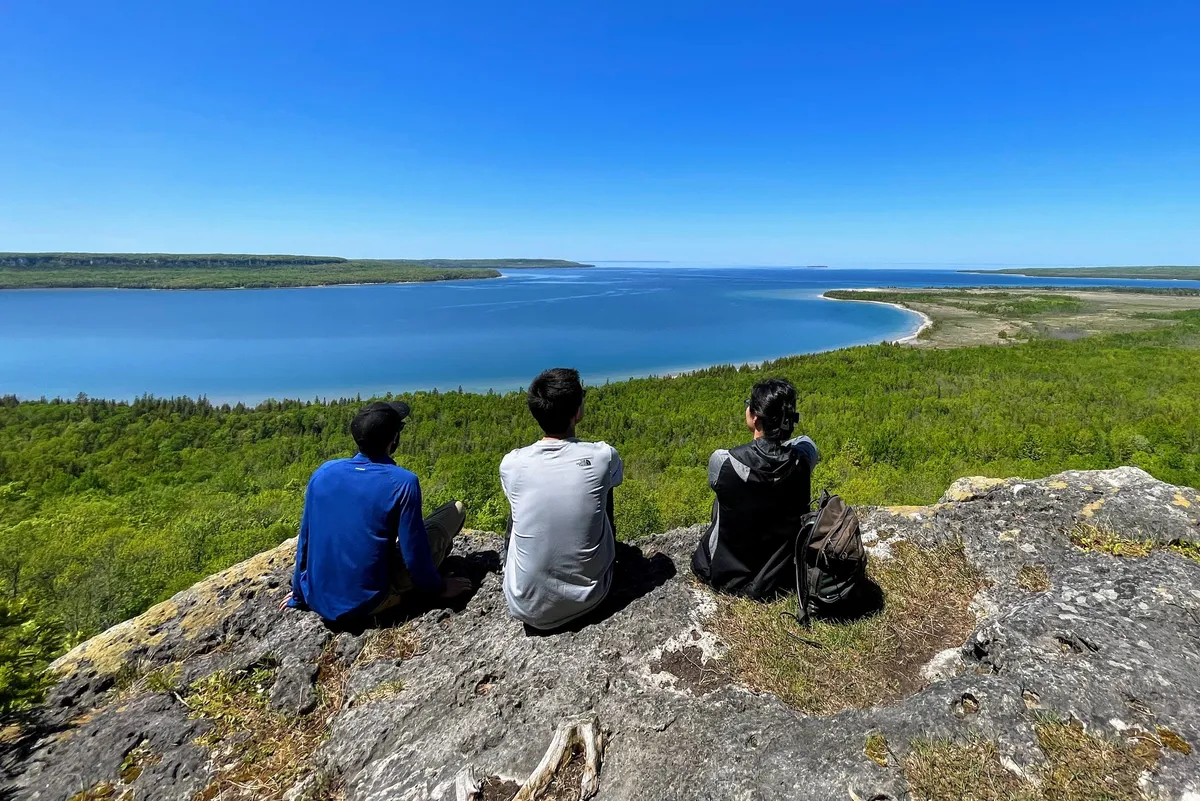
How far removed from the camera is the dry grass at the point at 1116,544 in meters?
4.11

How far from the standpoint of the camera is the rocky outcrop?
2.46 metres

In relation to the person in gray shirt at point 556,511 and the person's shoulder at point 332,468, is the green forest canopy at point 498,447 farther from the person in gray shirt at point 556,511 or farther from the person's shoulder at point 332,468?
the person in gray shirt at point 556,511

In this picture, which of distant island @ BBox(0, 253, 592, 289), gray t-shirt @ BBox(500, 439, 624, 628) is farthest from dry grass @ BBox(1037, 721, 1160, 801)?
distant island @ BBox(0, 253, 592, 289)

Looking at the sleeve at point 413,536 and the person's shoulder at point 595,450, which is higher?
the person's shoulder at point 595,450

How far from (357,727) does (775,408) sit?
11.1ft

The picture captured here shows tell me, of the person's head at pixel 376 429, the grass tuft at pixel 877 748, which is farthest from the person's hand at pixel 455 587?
the grass tuft at pixel 877 748

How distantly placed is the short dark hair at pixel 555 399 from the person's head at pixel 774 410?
1.26 meters

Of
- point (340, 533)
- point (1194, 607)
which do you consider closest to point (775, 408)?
point (1194, 607)

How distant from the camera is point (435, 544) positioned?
4.26 metres

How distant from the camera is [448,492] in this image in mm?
17078

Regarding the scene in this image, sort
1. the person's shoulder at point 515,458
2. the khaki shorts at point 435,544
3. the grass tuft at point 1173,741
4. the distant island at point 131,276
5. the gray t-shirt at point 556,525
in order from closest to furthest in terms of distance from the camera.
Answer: the grass tuft at point 1173,741
the gray t-shirt at point 556,525
the person's shoulder at point 515,458
the khaki shorts at point 435,544
the distant island at point 131,276

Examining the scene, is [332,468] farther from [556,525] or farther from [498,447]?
[498,447]

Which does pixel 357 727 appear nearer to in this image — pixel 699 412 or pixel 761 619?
pixel 761 619

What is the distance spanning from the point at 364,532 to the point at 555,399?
167 cm
